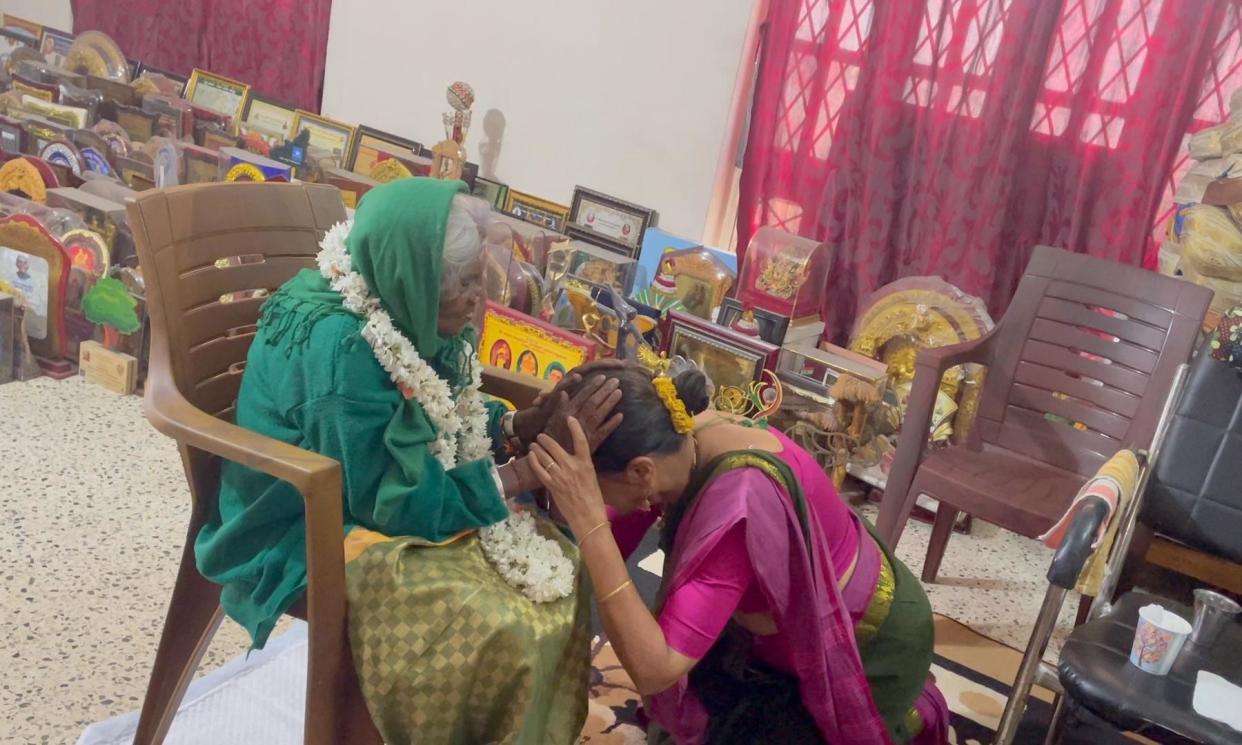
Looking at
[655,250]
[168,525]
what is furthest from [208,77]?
[168,525]

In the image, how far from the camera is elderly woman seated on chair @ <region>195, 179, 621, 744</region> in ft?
4.31

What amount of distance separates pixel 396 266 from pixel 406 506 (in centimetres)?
33

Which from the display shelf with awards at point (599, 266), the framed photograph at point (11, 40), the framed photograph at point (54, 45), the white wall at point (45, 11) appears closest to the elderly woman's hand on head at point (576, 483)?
the display shelf with awards at point (599, 266)

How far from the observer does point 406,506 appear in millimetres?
1390

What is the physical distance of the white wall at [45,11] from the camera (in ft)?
16.8

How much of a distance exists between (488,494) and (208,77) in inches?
139

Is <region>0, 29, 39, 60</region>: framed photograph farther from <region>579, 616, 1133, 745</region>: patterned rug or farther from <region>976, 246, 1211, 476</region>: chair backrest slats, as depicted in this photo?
<region>976, 246, 1211, 476</region>: chair backrest slats

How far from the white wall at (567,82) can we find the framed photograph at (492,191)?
0.10 meters

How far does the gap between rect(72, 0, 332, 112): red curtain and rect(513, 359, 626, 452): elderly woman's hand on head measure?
3201mm

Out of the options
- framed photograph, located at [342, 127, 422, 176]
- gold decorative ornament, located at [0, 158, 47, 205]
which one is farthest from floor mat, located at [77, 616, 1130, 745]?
framed photograph, located at [342, 127, 422, 176]

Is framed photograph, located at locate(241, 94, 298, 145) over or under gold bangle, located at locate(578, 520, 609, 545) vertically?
over

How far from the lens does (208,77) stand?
14.2ft

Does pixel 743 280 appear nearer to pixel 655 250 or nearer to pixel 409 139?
pixel 655 250

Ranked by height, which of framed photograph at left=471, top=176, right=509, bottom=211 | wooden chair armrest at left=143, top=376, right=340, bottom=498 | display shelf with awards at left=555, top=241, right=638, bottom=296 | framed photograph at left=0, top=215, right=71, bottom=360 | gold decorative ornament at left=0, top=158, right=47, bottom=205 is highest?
framed photograph at left=471, top=176, right=509, bottom=211
